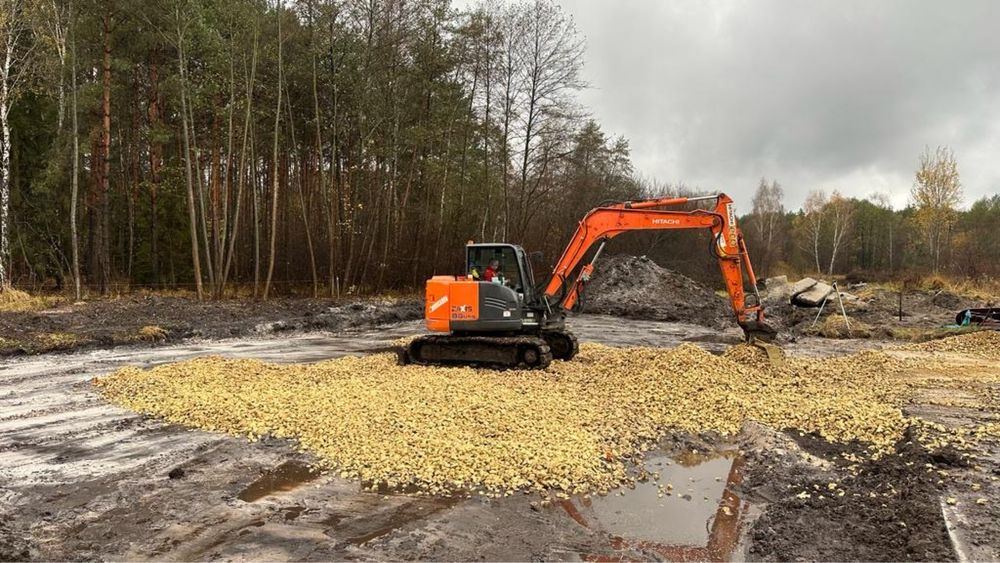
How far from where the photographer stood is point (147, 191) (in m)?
23.5

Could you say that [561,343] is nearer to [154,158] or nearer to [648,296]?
[648,296]

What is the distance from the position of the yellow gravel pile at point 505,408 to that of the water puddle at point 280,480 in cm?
29

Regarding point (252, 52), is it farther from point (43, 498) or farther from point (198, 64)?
point (43, 498)

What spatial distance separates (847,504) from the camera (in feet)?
15.6

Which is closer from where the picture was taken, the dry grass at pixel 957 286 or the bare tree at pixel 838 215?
the dry grass at pixel 957 286

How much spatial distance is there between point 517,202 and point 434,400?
22.6m

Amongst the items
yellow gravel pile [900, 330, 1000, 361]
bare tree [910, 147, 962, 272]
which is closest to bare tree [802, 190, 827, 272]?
bare tree [910, 147, 962, 272]

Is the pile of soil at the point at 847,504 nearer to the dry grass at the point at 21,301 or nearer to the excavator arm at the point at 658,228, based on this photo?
the excavator arm at the point at 658,228

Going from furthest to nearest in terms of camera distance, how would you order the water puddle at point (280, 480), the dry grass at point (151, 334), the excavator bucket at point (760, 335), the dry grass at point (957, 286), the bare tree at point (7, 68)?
the dry grass at point (957, 286)
the bare tree at point (7, 68)
the dry grass at point (151, 334)
the excavator bucket at point (760, 335)
the water puddle at point (280, 480)

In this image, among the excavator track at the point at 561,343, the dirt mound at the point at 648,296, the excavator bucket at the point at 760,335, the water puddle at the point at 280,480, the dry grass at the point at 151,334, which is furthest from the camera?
the dirt mound at the point at 648,296

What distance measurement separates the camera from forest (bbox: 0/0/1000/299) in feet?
58.4

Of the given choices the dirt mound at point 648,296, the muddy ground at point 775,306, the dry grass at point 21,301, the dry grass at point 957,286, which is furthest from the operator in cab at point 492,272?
the dry grass at point 957,286

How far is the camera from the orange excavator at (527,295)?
33.7ft

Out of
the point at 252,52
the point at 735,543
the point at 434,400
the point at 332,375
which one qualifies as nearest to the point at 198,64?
the point at 252,52
